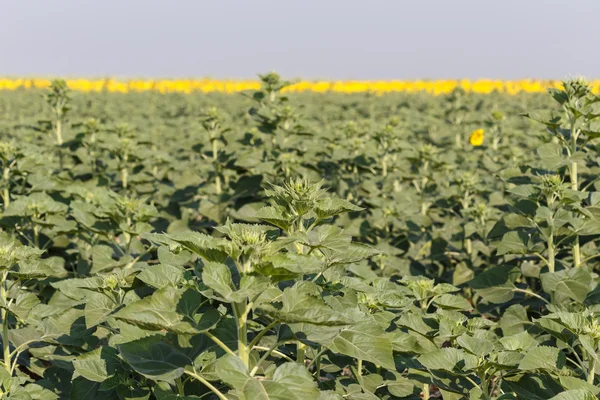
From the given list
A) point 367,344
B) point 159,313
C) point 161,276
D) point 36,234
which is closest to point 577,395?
point 367,344

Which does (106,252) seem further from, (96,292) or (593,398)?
(593,398)

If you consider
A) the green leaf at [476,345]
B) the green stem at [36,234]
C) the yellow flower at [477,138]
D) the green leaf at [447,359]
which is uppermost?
the yellow flower at [477,138]

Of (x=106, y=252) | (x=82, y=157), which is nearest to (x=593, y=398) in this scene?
(x=106, y=252)

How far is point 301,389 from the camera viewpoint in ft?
7.43

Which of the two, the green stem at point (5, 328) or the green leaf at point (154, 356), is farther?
the green stem at point (5, 328)

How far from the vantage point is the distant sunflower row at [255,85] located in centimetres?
2784

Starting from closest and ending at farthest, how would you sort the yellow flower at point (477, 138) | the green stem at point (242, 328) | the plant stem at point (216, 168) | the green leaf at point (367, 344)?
the green stem at point (242, 328) < the green leaf at point (367, 344) < the plant stem at point (216, 168) < the yellow flower at point (477, 138)

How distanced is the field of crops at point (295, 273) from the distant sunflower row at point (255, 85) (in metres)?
19.7

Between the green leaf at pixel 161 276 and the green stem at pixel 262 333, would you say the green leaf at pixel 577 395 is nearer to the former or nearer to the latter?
the green stem at pixel 262 333

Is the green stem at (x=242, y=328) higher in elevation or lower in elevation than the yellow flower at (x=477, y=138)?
lower

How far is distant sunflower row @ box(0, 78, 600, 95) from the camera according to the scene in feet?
91.4

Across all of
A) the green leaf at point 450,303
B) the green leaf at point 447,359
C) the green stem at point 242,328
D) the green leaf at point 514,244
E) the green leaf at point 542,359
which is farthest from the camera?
the green leaf at point 514,244

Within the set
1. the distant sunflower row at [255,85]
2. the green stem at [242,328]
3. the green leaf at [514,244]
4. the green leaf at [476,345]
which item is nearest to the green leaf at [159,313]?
the green stem at [242,328]

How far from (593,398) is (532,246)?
199cm
